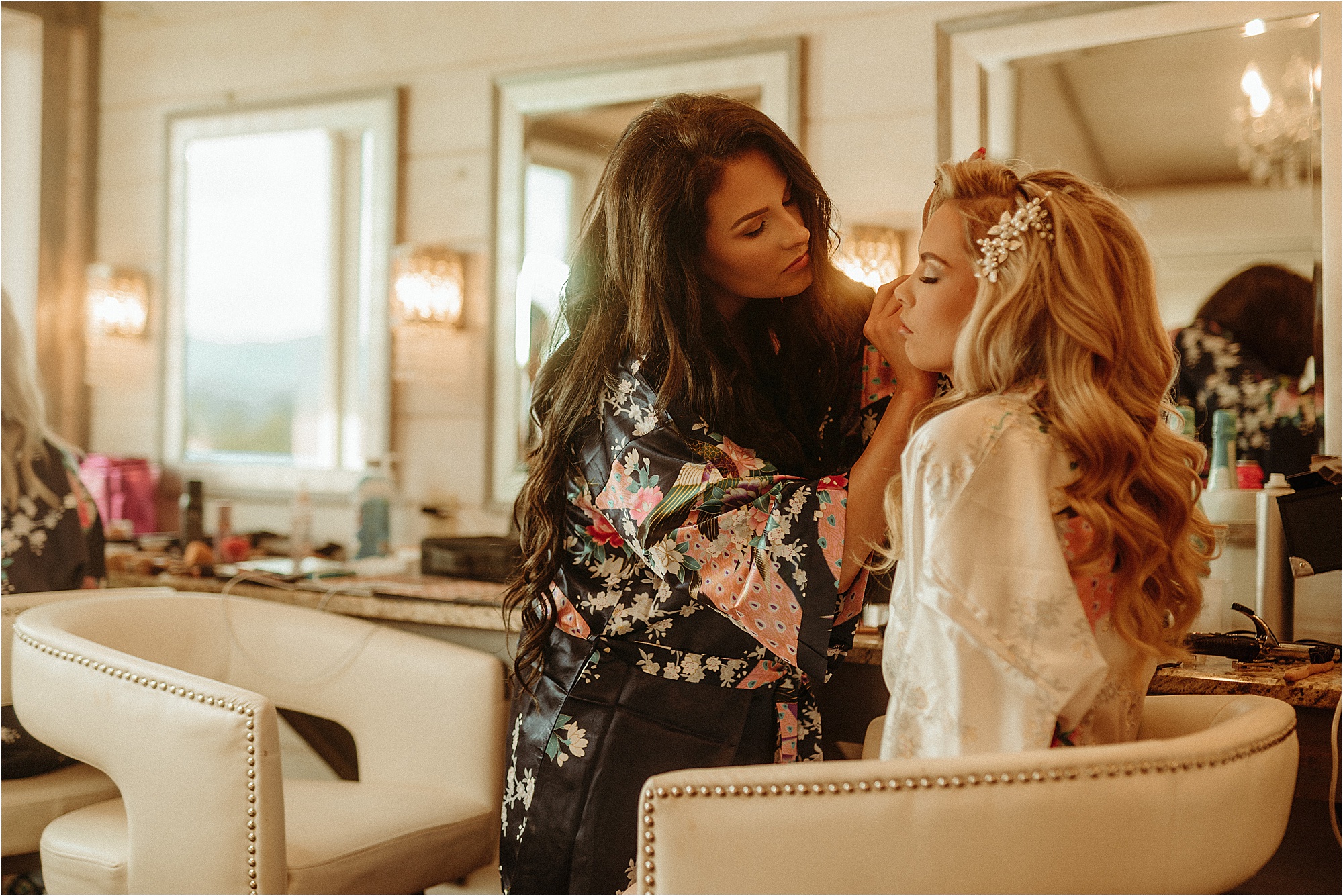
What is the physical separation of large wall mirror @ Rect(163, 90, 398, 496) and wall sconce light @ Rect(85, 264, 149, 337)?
122mm

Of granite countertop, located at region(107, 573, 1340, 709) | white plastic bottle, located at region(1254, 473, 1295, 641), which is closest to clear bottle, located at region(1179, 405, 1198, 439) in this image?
white plastic bottle, located at region(1254, 473, 1295, 641)

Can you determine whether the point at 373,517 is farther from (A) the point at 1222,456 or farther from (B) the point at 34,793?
(A) the point at 1222,456

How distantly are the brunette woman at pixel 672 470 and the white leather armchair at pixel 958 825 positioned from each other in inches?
10.6

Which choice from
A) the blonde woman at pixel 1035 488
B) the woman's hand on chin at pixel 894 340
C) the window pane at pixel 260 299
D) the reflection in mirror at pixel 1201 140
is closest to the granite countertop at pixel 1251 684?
the blonde woman at pixel 1035 488

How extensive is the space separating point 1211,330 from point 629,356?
1.60 metres

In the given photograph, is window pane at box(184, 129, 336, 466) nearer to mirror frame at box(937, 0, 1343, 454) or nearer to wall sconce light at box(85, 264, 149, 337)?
wall sconce light at box(85, 264, 149, 337)

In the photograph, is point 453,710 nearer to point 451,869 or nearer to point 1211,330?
point 451,869

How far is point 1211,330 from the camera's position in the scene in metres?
2.45

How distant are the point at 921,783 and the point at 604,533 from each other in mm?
562

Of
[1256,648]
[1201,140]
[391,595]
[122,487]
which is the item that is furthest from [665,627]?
[122,487]

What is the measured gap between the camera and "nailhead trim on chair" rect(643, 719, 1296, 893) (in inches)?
40.1

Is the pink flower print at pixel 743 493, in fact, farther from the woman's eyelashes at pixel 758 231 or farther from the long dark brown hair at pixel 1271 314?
the long dark brown hair at pixel 1271 314

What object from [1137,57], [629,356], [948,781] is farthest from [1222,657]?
[1137,57]

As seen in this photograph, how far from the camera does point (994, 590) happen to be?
1.07 m
